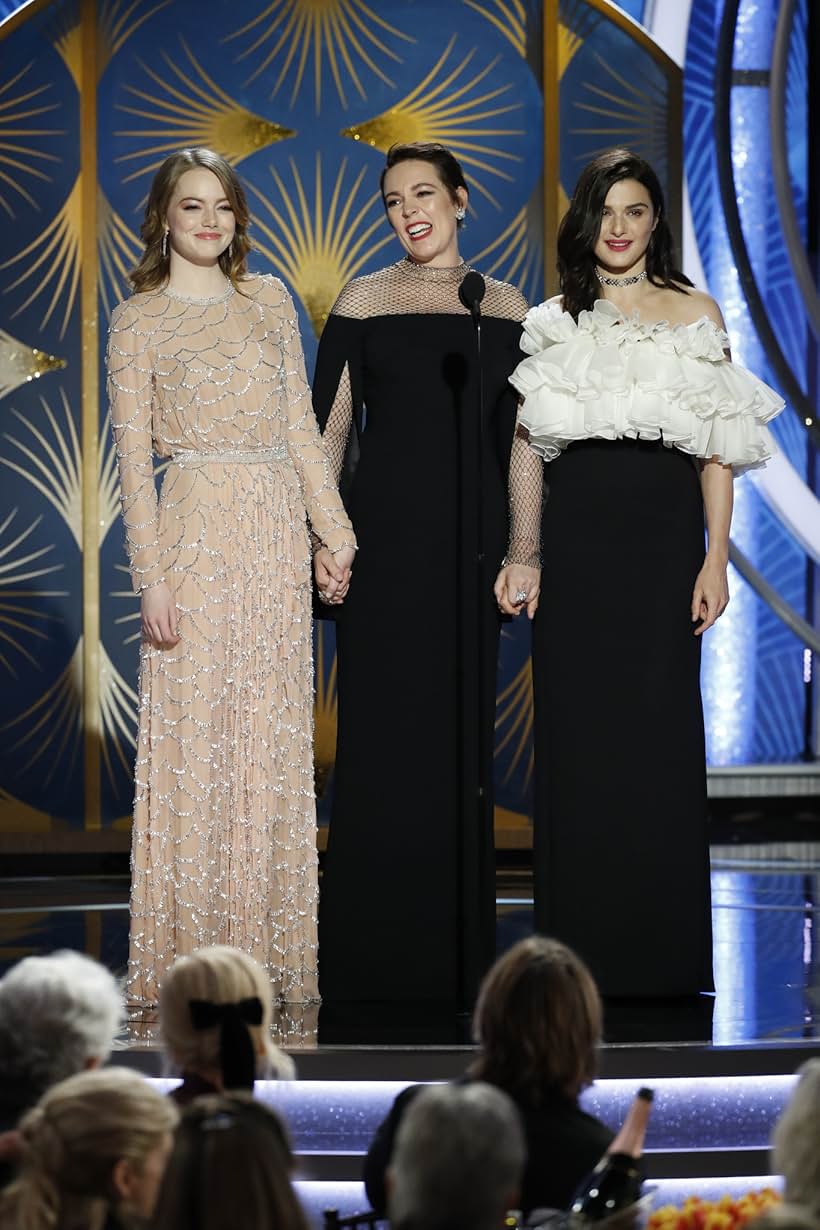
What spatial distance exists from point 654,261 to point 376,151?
11.1ft

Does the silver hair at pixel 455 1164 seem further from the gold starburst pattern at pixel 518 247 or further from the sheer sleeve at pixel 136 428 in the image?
the gold starburst pattern at pixel 518 247

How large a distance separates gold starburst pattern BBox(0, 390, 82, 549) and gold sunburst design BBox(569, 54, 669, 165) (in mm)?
2257

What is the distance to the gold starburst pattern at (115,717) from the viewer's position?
25.1 ft

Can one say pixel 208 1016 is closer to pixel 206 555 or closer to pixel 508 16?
pixel 206 555

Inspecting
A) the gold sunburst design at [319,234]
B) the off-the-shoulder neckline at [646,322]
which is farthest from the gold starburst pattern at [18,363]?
the off-the-shoulder neckline at [646,322]

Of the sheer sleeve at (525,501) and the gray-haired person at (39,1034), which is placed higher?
the sheer sleeve at (525,501)

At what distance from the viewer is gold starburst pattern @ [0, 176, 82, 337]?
300 inches

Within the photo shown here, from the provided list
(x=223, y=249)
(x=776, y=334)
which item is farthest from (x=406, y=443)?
(x=776, y=334)

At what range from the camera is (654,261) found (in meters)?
4.61

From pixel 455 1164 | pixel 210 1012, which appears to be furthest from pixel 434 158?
pixel 455 1164

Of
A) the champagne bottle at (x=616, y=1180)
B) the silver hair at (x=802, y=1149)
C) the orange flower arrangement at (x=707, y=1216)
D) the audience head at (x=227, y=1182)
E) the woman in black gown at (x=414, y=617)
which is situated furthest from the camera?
the woman in black gown at (x=414, y=617)

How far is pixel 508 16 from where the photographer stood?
25.7ft

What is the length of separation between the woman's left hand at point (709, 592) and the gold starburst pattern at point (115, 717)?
11.4 feet

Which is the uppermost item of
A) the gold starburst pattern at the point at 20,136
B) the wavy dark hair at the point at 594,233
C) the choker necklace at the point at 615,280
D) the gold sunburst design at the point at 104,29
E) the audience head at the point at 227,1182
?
the gold sunburst design at the point at 104,29
